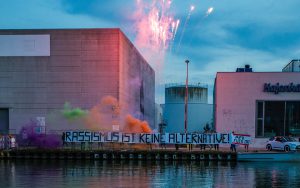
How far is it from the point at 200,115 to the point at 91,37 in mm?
37095

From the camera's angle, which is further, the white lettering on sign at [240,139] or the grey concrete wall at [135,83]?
the grey concrete wall at [135,83]

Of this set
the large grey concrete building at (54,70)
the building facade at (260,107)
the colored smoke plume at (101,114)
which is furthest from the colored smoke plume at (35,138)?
the building facade at (260,107)

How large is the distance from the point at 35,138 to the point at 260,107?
2973 cm

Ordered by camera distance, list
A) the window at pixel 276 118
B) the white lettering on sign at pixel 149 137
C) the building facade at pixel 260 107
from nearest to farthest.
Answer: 1. the white lettering on sign at pixel 149 137
2. the building facade at pixel 260 107
3. the window at pixel 276 118

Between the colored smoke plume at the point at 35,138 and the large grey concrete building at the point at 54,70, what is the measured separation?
1766 mm

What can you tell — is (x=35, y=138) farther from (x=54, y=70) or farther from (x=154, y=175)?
(x=154, y=175)

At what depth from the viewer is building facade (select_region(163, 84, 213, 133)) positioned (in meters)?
89.2

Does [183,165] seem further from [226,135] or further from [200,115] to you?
[200,115]

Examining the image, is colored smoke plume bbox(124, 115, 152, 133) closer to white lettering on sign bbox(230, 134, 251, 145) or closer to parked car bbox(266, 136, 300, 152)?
white lettering on sign bbox(230, 134, 251, 145)

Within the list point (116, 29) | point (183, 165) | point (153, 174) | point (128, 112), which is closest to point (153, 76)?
point (128, 112)

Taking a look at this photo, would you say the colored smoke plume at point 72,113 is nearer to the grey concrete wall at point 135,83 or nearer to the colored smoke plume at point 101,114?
the colored smoke plume at point 101,114

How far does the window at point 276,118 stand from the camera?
6256 cm

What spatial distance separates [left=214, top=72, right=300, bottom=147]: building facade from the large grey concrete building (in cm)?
1469

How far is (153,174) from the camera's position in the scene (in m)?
39.2
